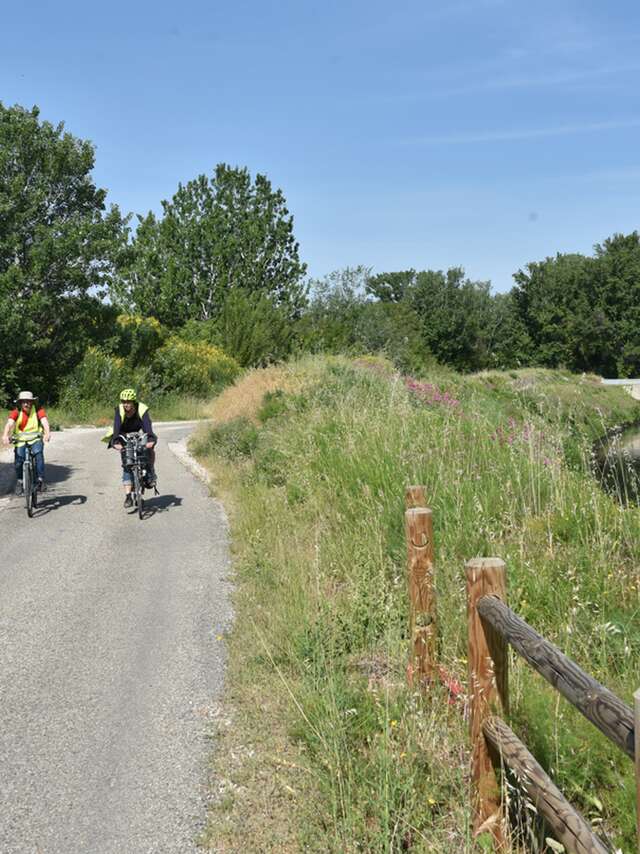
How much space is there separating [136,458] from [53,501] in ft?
7.67

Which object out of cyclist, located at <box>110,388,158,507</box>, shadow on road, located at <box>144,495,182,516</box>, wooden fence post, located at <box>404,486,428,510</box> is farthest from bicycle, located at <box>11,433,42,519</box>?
wooden fence post, located at <box>404,486,428,510</box>

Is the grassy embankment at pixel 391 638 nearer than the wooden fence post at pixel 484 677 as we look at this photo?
No

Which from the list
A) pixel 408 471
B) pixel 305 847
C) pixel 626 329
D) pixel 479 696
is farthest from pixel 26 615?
pixel 626 329

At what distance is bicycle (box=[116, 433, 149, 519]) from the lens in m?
12.4

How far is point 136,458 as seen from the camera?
40.7 ft

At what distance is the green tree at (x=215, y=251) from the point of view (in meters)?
61.5

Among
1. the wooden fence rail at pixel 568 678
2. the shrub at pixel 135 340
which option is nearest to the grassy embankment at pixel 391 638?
the wooden fence rail at pixel 568 678

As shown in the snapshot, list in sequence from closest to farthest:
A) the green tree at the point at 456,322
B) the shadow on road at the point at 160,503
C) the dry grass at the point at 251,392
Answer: the shadow on road at the point at 160,503
the dry grass at the point at 251,392
the green tree at the point at 456,322

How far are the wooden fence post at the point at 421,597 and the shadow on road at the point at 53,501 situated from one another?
9.21 meters

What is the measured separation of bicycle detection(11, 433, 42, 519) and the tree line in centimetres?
1087

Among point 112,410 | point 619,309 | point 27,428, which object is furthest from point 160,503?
point 619,309

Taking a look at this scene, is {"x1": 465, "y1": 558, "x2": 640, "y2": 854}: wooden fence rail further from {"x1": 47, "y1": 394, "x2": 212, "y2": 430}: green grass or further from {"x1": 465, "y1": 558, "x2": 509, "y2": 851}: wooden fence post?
{"x1": 47, "y1": 394, "x2": 212, "y2": 430}: green grass

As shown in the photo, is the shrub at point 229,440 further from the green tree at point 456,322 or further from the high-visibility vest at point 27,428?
the green tree at point 456,322

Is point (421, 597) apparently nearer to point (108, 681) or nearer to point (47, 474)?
point (108, 681)
